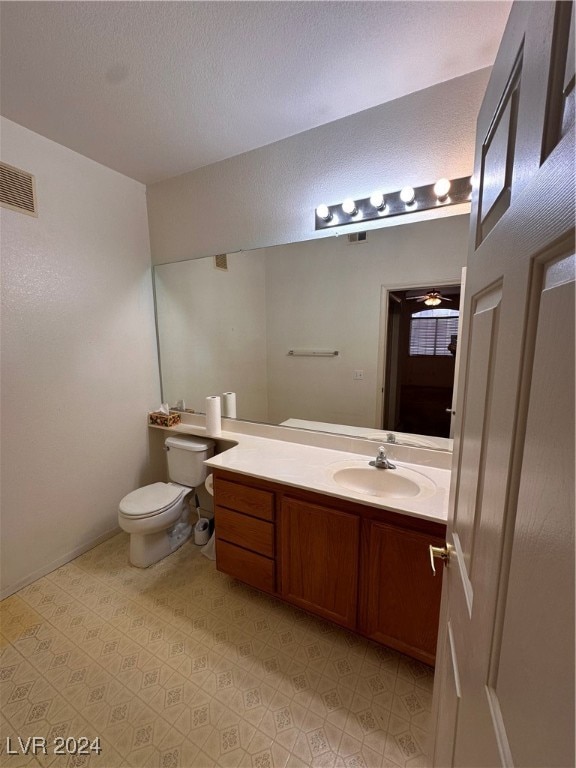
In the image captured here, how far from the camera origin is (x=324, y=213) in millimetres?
1769

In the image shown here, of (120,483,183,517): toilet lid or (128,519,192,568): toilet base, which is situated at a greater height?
(120,483,183,517): toilet lid

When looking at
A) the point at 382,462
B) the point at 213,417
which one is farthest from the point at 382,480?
the point at 213,417

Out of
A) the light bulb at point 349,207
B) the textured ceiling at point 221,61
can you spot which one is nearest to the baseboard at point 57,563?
the textured ceiling at point 221,61

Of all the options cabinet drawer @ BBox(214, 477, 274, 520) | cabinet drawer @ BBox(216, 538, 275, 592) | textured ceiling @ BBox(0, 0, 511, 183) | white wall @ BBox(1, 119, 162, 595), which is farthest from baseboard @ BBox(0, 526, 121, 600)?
textured ceiling @ BBox(0, 0, 511, 183)

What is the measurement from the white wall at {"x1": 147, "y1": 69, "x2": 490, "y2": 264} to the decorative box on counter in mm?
1204

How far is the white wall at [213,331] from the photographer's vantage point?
2.21 meters

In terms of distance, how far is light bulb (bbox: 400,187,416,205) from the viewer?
A: 1552 mm

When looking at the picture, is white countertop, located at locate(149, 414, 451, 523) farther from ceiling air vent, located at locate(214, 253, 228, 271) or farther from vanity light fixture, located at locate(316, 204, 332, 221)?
vanity light fixture, located at locate(316, 204, 332, 221)

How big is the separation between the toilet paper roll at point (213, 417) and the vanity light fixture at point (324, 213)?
4.33ft

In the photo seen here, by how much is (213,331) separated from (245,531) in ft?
4.74

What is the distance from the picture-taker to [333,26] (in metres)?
1.21

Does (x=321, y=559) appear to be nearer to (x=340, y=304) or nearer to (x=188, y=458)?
(x=188, y=458)

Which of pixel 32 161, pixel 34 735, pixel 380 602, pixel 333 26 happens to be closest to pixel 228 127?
pixel 333 26

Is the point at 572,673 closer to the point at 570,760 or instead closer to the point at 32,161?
the point at 570,760
